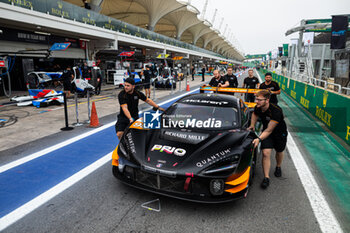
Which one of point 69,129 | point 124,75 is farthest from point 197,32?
point 69,129

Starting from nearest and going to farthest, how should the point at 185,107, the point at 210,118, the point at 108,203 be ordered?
the point at 108,203 < the point at 210,118 < the point at 185,107

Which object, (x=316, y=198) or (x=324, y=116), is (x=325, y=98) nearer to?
(x=324, y=116)

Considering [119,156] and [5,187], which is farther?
[5,187]

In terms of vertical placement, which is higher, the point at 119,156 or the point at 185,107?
the point at 185,107

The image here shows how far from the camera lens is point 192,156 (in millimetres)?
3025

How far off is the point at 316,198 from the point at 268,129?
1.17 m

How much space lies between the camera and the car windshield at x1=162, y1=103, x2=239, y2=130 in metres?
3.87

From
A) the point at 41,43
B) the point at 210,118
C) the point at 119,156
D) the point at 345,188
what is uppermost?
the point at 41,43

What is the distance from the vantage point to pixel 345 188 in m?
3.70

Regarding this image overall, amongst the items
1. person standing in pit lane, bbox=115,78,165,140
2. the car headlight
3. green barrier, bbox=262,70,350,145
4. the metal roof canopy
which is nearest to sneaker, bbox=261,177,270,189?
the car headlight

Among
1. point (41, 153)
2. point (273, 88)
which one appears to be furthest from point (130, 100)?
point (273, 88)

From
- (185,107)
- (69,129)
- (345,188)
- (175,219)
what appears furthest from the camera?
(69,129)

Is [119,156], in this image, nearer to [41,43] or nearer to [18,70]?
[41,43]

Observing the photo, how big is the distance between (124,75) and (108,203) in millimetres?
14448
